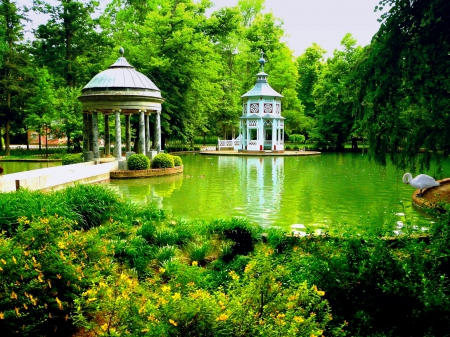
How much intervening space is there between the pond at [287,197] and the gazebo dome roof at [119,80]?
17.1 feet

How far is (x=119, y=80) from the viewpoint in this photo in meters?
22.2

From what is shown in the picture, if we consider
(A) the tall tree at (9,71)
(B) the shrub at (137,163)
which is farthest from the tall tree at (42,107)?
(B) the shrub at (137,163)

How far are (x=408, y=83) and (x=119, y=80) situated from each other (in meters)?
16.6

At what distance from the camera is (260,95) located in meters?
38.9

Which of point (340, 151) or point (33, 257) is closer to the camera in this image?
point (33, 257)

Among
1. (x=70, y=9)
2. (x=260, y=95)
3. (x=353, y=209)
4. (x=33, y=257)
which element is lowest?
(x=353, y=209)

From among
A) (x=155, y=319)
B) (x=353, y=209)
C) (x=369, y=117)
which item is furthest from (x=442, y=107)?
(x=155, y=319)

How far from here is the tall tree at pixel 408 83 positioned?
7738 millimetres

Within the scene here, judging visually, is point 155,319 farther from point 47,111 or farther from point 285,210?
point 47,111

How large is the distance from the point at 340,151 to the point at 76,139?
2349 cm

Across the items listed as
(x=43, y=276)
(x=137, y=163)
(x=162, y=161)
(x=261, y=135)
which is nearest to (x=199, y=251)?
(x=43, y=276)

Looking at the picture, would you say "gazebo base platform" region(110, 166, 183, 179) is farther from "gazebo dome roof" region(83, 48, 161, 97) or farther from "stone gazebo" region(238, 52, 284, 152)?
"stone gazebo" region(238, 52, 284, 152)

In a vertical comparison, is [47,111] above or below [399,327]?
above

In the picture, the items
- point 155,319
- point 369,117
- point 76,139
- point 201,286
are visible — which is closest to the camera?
point 155,319
